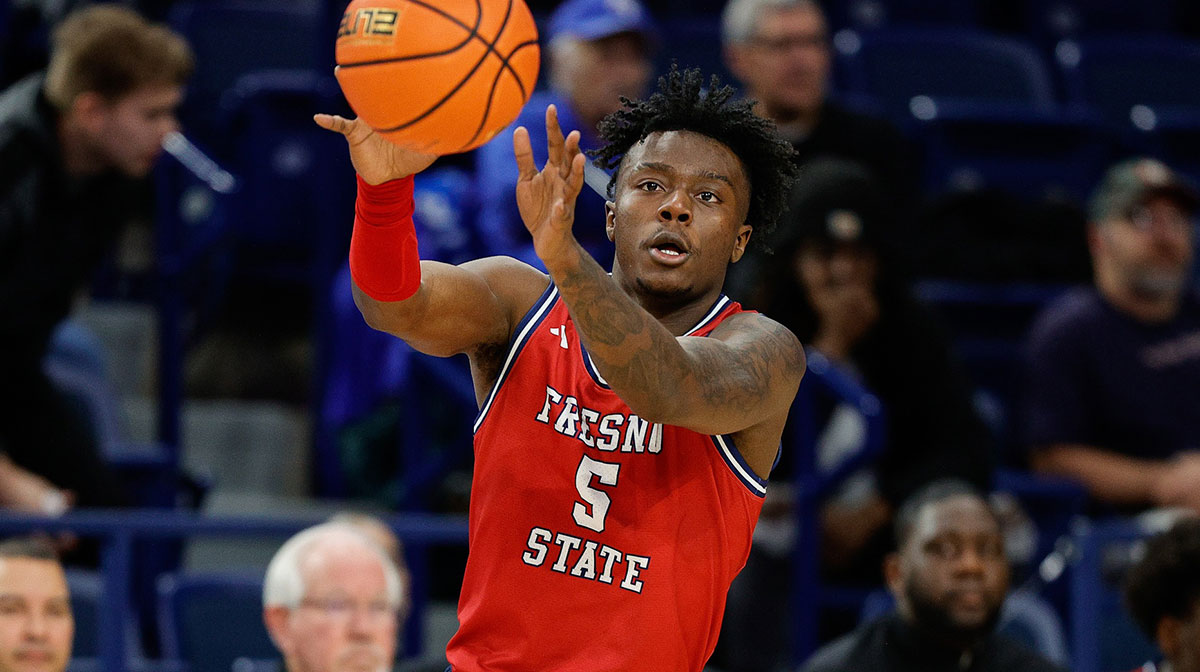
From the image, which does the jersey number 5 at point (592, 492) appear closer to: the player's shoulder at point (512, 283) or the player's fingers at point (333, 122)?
the player's shoulder at point (512, 283)

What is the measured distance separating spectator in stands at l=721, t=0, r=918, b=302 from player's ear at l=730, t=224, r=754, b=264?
3.13 metres

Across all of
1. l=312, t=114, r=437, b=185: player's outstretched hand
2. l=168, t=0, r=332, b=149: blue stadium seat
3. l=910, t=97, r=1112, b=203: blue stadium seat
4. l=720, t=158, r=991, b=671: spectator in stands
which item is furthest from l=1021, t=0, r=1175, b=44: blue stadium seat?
l=312, t=114, r=437, b=185: player's outstretched hand

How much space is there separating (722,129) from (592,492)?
0.70 meters

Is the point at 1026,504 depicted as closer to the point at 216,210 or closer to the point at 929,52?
the point at 929,52

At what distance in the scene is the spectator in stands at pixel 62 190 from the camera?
543 cm

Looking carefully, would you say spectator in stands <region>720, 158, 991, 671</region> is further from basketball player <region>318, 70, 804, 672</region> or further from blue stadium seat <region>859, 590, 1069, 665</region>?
basketball player <region>318, 70, 804, 672</region>

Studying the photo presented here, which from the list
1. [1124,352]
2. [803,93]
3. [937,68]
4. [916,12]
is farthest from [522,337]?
[916,12]

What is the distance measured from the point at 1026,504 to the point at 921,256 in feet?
4.10

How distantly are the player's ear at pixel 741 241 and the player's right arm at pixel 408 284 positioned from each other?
40 centimetres

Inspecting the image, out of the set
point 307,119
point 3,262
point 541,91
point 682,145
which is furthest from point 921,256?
point 682,145

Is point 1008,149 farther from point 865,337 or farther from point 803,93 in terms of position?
point 865,337

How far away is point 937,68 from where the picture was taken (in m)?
8.40

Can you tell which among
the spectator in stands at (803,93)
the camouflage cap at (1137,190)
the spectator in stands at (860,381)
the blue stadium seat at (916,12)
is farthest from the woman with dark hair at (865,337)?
the blue stadium seat at (916,12)

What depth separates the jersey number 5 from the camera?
2994mm
